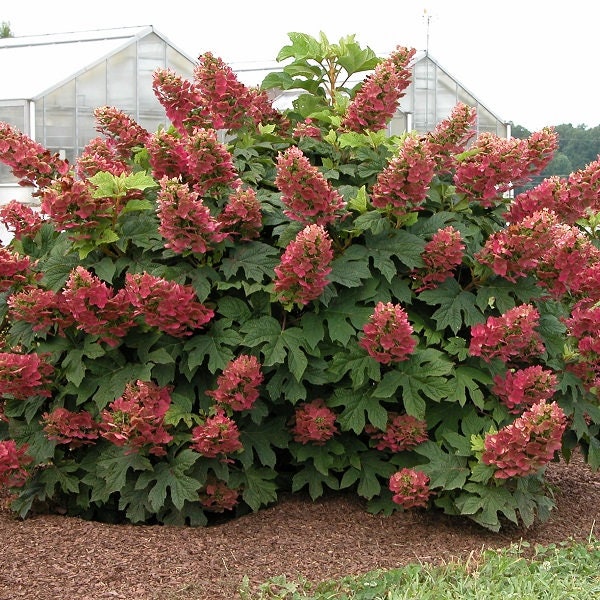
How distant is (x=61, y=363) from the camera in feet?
15.4

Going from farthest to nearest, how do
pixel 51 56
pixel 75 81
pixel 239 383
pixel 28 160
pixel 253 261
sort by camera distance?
pixel 51 56, pixel 75 81, pixel 28 160, pixel 253 261, pixel 239 383

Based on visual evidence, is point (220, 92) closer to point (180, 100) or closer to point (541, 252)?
point (180, 100)

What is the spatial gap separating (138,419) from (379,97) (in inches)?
74.6

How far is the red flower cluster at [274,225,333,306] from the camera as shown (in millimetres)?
4094

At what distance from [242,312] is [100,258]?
2.25 feet

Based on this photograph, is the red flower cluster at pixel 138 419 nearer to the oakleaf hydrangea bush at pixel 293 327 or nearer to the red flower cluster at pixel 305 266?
the oakleaf hydrangea bush at pixel 293 327

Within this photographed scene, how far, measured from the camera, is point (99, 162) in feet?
15.5

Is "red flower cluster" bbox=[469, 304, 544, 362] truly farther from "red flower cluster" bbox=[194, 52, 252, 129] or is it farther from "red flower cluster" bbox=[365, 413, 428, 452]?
"red flower cluster" bbox=[194, 52, 252, 129]

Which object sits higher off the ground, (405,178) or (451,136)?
(451,136)

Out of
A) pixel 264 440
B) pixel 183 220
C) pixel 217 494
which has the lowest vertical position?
pixel 217 494

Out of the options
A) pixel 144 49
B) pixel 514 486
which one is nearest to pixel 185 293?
pixel 514 486

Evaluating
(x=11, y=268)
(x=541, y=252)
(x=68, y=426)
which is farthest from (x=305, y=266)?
(x=11, y=268)

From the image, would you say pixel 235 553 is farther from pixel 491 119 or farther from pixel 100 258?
pixel 491 119

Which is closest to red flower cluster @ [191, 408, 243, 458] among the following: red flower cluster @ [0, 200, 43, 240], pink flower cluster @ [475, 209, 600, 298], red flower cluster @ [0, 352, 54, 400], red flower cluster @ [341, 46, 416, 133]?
red flower cluster @ [0, 352, 54, 400]
